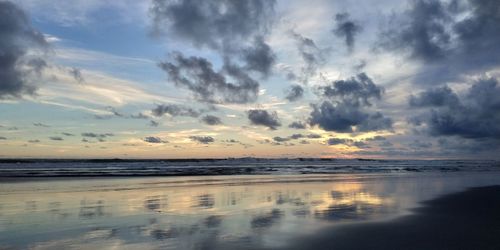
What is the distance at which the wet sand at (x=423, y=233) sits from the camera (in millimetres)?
10125

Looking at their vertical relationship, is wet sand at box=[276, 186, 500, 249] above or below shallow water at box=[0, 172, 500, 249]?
below

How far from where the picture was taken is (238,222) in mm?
13180

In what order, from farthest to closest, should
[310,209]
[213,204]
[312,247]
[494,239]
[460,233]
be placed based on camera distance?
[213,204]
[310,209]
[460,233]
[494,239]
[312,247]

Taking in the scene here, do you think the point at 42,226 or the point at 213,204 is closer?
the point at 42,226

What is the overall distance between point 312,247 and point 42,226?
28.9ft

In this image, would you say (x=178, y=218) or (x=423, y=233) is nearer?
(x=423, y=233)

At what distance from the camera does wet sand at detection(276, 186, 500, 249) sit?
1012 cm

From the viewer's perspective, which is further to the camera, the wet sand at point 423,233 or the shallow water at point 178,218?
→ the shallow water at point 178,218

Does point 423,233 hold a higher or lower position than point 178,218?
lower

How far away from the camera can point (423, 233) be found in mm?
11750

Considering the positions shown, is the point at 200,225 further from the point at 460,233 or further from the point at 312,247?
the point at 460,233

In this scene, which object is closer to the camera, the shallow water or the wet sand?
the wet sand

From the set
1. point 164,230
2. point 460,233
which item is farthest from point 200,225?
point 460,233

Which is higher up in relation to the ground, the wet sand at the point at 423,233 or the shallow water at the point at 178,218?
the shallow water at the point at 178,218
